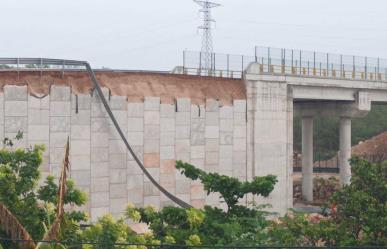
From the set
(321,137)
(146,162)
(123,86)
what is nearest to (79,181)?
(146,162)

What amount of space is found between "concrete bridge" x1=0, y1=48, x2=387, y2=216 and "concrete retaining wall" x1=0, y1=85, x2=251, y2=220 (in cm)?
5

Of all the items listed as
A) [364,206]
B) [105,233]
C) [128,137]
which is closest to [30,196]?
[105,233]

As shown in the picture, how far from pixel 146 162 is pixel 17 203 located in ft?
44.9

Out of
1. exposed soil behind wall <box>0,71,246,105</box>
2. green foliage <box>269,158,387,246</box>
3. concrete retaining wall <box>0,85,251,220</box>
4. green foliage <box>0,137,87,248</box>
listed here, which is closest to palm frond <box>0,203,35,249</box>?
green foliage <box>0,137,87,248</box>

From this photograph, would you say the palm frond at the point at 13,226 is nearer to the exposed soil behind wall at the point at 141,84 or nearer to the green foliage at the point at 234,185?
the green foliage at the point at 234,185

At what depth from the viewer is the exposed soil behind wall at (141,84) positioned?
89.5 feet

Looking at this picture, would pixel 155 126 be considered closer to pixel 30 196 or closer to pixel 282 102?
pixel 282 102

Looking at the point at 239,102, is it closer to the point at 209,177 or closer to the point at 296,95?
the point at 296,95

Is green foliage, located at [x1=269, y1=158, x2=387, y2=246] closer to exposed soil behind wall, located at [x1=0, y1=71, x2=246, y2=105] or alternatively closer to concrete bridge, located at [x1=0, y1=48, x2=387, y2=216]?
concrete bridge, located at [x1=0, y1=48, x2=387, y2=216]

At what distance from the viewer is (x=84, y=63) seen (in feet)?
93.6

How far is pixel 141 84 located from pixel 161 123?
2659 mm

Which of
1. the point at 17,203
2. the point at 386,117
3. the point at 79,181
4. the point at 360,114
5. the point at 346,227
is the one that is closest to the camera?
the point at 17,203

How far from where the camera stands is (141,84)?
30.9m

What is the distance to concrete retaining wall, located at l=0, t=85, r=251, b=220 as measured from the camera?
88.1 feet
